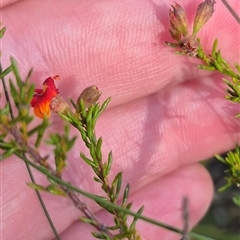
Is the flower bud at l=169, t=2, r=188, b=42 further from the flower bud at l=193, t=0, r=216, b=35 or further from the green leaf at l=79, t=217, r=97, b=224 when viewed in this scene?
the green leaf at l=79, t=217, r=97, b=224

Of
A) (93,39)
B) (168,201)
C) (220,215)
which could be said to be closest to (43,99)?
(93,39)

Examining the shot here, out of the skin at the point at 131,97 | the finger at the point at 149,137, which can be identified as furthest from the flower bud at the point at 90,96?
the finger at the point at 149,137

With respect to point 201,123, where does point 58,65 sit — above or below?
above

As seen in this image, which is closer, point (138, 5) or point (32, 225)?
point (138, 5)

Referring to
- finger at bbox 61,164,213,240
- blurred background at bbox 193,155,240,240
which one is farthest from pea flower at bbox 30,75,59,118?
blurred background at bbox 193,155,240,240

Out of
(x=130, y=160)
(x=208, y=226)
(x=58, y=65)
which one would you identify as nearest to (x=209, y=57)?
(x=58, y=65)

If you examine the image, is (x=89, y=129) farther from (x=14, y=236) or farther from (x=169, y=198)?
(x=169, y=198)

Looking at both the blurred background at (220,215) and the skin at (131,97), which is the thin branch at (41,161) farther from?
the blurred background at (220,215)
